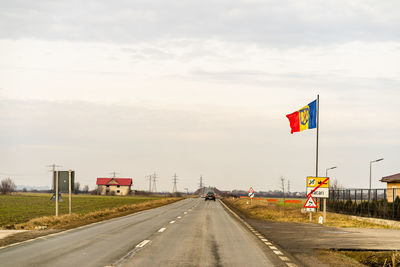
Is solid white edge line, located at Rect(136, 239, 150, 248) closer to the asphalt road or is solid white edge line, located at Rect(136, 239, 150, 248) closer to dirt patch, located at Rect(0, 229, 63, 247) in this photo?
the asphalt road

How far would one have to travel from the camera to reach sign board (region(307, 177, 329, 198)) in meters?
28.9

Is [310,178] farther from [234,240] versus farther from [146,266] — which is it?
[146,266]

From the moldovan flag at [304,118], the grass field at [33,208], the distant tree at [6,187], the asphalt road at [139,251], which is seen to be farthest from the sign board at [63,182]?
the distant tree at [6,187]

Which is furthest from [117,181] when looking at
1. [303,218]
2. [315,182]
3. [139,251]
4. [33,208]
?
[139,251]

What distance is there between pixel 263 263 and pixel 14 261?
17.9 ft

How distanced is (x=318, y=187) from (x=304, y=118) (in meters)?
7.91

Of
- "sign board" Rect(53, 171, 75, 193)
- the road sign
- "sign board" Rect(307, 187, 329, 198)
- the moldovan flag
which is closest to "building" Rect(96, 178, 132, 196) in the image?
the moldovan flag

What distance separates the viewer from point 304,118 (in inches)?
1407

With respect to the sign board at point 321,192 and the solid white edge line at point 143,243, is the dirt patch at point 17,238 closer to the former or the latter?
the solid white edge line at point 143,243

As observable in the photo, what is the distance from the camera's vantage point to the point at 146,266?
34.7 feet

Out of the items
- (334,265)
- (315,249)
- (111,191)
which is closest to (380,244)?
(315,249)

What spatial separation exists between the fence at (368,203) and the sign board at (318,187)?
3837 millimetres

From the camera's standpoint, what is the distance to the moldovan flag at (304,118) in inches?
1353

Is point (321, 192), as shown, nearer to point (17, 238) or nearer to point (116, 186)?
point (17, 238)
